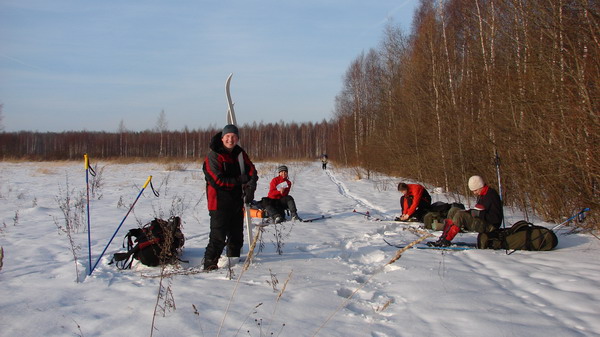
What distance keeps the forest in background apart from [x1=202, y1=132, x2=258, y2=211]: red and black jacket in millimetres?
4718

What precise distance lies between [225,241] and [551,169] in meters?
5.93

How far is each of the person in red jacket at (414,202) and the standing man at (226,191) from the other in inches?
186

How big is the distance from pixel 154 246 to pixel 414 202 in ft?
18.7

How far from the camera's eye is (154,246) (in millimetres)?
5191

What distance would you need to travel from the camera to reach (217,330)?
10.1 ft

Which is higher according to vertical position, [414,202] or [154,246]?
[414,202]

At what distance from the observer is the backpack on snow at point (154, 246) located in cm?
496

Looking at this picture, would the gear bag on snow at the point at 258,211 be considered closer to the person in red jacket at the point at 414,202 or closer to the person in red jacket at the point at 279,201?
the person in red jacket at the point at 279,201

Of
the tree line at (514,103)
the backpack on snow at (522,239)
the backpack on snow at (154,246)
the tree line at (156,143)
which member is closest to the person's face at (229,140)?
the backpack on snow at (154,246)

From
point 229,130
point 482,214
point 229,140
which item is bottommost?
point 482,214

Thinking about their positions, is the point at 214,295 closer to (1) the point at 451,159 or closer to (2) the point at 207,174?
(2) the point at 207,174

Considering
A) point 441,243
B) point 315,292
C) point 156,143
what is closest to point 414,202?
point 441,243

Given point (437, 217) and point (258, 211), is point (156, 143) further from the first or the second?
point (437, 217)

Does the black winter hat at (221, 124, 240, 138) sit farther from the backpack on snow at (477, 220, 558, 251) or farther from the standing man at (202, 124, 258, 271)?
the backpack on snow at (477, 220, 558, 251)
